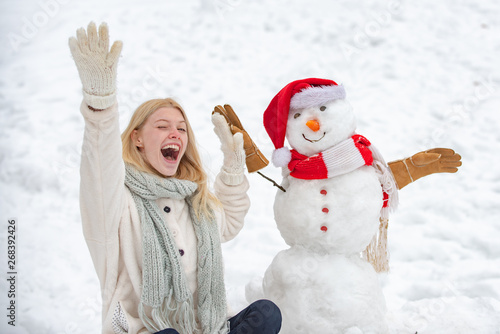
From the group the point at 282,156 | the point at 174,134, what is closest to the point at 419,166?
the point at 282,156

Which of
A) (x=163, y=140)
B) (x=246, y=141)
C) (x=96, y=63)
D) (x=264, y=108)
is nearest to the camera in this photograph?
(x=96, y=63)

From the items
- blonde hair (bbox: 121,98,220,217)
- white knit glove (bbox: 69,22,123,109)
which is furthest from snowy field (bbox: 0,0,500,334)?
white knit glove (bbox: 69,22,123,109)

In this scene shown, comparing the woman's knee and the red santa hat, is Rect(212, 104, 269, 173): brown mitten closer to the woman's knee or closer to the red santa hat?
the red santa hat

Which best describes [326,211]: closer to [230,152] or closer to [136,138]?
[230,152]

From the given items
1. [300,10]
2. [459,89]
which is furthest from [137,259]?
[300,10]

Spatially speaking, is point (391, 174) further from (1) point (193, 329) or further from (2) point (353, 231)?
(1) point (193, 329)

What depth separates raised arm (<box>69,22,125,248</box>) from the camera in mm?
1270

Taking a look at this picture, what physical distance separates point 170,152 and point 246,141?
266mm

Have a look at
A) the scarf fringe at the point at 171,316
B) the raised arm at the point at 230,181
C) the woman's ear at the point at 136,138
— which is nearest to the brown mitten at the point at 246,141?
the raised arm at the point at 230,181

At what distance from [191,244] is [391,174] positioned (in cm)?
72

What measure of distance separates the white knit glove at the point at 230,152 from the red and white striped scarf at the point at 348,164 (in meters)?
0.18

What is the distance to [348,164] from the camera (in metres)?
1.70

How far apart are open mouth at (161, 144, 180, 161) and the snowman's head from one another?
1.28ft

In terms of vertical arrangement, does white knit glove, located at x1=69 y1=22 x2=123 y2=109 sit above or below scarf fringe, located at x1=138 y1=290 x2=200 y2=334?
above
